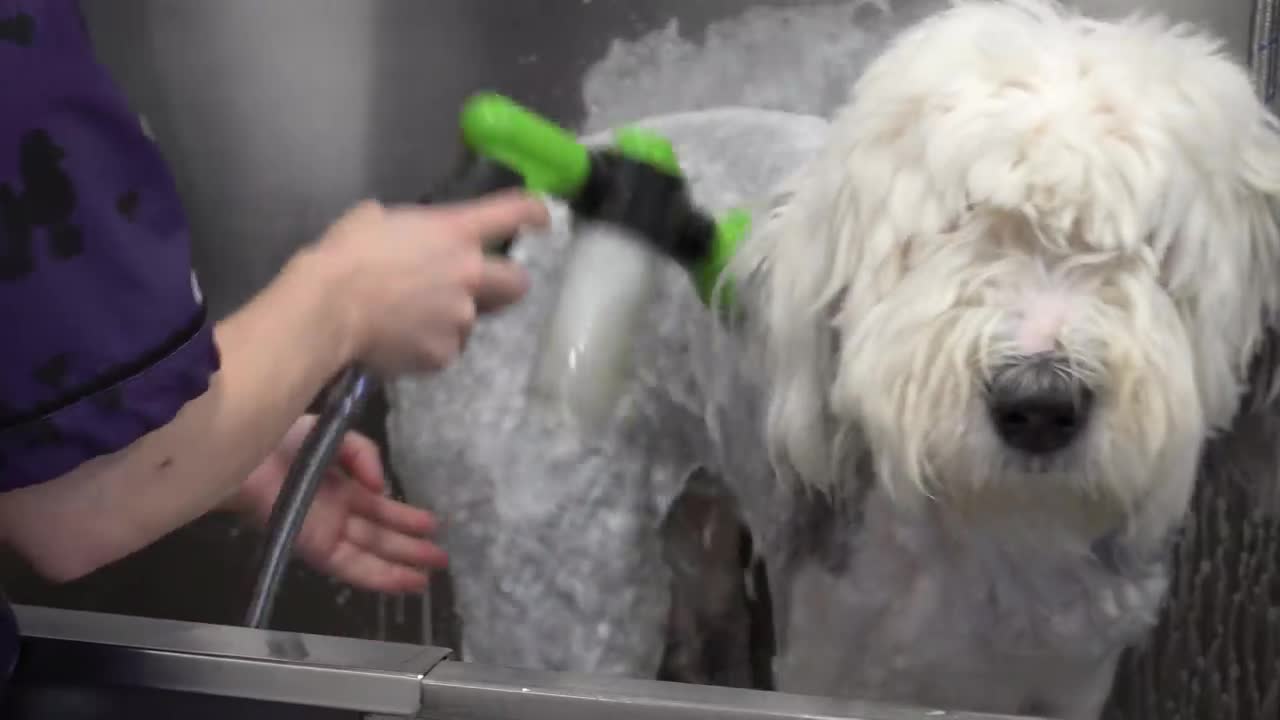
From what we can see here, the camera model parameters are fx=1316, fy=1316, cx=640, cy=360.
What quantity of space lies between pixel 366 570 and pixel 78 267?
1.80ft

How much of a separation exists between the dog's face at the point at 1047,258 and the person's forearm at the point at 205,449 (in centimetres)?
30

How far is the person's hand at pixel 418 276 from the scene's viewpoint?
2.04 feet

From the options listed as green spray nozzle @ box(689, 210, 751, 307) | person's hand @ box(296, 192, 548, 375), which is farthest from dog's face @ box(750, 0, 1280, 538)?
person's hand @ box(296, 192, 548, 375)

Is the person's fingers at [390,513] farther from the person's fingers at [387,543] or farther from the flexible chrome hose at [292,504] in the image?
the flexible chrome hose at [292,504]

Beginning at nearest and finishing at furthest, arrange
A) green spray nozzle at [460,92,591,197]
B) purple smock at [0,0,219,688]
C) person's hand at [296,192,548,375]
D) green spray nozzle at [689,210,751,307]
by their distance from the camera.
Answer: purple smock at [0,0,219,688], person's hand at [296,192,548,375], green spray nozzle at [460,92,591,197], green spray nozzle at [689,210,751,307]

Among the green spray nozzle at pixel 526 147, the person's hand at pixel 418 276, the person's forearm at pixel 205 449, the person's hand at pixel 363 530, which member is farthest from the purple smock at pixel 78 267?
the person's hand at pixel 363 530

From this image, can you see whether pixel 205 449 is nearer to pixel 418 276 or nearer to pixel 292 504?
pixel 418 276

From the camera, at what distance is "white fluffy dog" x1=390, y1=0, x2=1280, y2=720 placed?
26.4 inches

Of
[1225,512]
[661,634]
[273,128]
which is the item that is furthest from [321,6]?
[1225,512]

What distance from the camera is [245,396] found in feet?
1.79

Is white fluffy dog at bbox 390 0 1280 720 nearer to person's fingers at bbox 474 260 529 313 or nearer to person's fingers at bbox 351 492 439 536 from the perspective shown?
person's fingers at bbox 351 492 439 536

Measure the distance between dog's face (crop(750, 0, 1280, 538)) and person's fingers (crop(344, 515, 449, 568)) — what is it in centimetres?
36

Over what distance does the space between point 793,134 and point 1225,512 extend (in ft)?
1.42

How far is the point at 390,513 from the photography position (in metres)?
0.98
